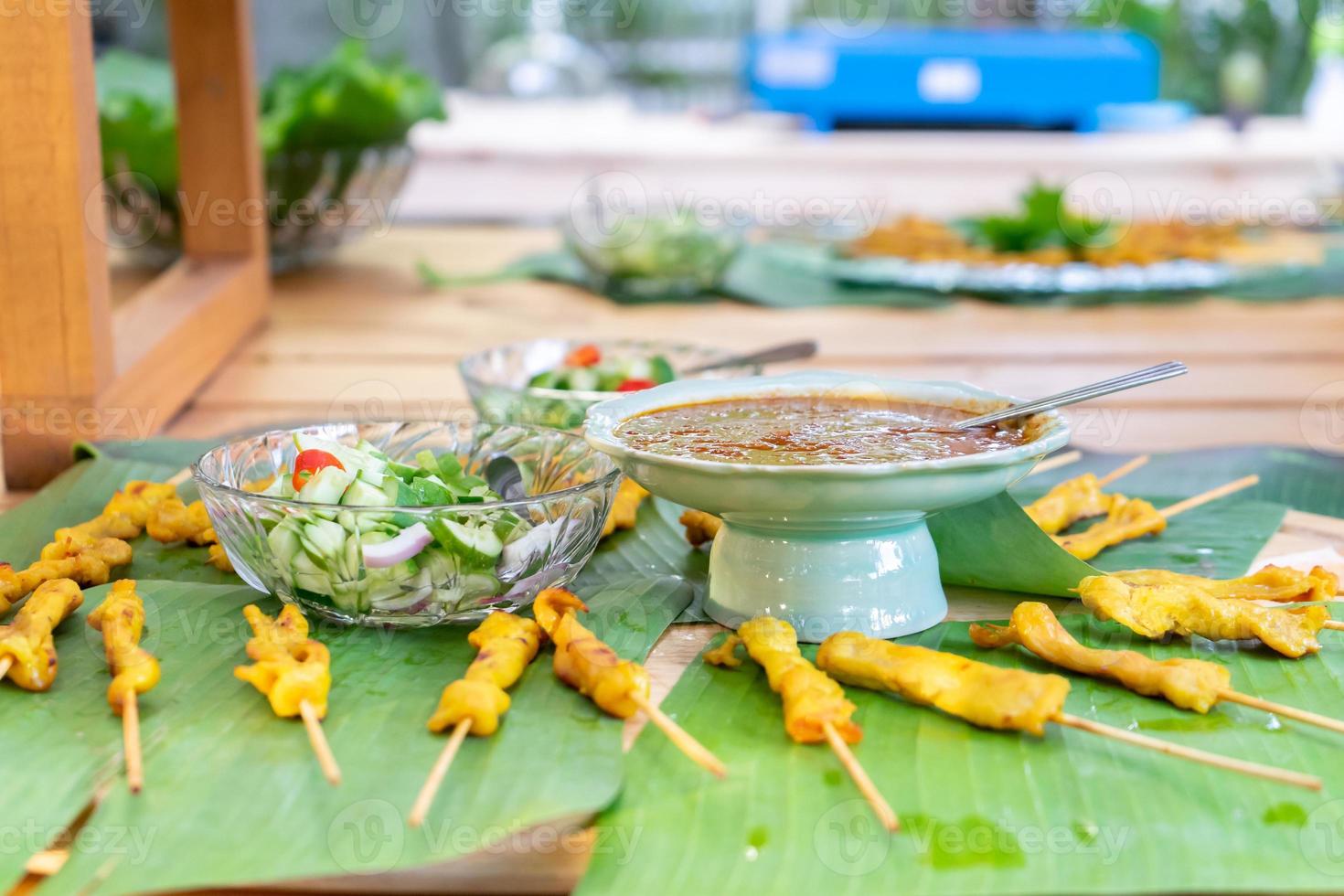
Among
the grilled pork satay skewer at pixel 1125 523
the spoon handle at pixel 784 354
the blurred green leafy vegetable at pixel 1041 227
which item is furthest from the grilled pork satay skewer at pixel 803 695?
the blurred green leafy vegetable at pixel 1041 227

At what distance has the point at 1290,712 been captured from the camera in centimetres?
95

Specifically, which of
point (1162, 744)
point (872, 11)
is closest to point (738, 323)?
point (1162, 744)

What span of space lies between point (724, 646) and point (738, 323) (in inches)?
62.6

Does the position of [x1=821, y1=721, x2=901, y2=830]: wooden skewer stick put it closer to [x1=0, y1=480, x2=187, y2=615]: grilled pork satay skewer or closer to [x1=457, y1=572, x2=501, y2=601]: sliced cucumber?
[x1=457, y1=572, x2=501, y2=601]: sliced cucumber

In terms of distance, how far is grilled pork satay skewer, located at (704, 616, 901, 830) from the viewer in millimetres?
869

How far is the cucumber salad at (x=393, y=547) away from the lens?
1.07 metres

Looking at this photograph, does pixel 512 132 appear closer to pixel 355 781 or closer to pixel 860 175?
pixel 860 175

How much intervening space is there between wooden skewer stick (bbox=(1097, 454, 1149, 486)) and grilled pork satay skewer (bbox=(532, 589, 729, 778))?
68 centimetres

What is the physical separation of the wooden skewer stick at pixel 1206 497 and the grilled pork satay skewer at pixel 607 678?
0.66 meters

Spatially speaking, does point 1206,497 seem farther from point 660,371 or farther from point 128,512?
point 128,512
